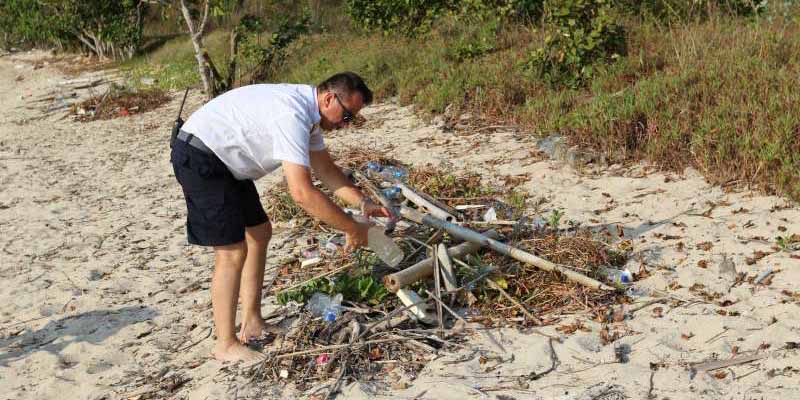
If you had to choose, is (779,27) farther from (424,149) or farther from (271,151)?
(271,151)

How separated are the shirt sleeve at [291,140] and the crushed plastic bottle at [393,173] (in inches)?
114

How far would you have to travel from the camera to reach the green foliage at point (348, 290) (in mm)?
3982

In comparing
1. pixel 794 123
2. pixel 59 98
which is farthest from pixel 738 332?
pixel 59 98

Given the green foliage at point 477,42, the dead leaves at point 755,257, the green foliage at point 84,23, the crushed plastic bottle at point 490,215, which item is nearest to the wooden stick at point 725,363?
the dead leaves at point 755,257

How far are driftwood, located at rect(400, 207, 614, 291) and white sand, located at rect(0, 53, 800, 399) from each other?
28 centimetres

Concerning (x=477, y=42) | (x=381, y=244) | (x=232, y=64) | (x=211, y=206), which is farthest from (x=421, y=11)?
(x=211, y=206)

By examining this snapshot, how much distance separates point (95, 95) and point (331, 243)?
33.2 ft

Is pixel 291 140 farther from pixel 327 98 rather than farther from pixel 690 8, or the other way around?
pixel 690 8

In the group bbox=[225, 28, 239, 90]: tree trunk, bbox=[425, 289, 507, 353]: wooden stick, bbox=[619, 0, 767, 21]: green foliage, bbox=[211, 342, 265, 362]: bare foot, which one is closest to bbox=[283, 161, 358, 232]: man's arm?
bbox=[425, 289, 507, 353]: wooden stick

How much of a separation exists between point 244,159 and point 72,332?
1781 millimetres

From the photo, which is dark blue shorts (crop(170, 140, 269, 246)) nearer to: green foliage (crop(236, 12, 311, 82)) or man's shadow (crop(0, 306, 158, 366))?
man's shadow (crop(0, 306, 158, 366))

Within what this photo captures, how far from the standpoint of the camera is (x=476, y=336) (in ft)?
12.0

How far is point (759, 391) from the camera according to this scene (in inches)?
119

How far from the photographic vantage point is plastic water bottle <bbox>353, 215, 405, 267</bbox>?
139 inches
